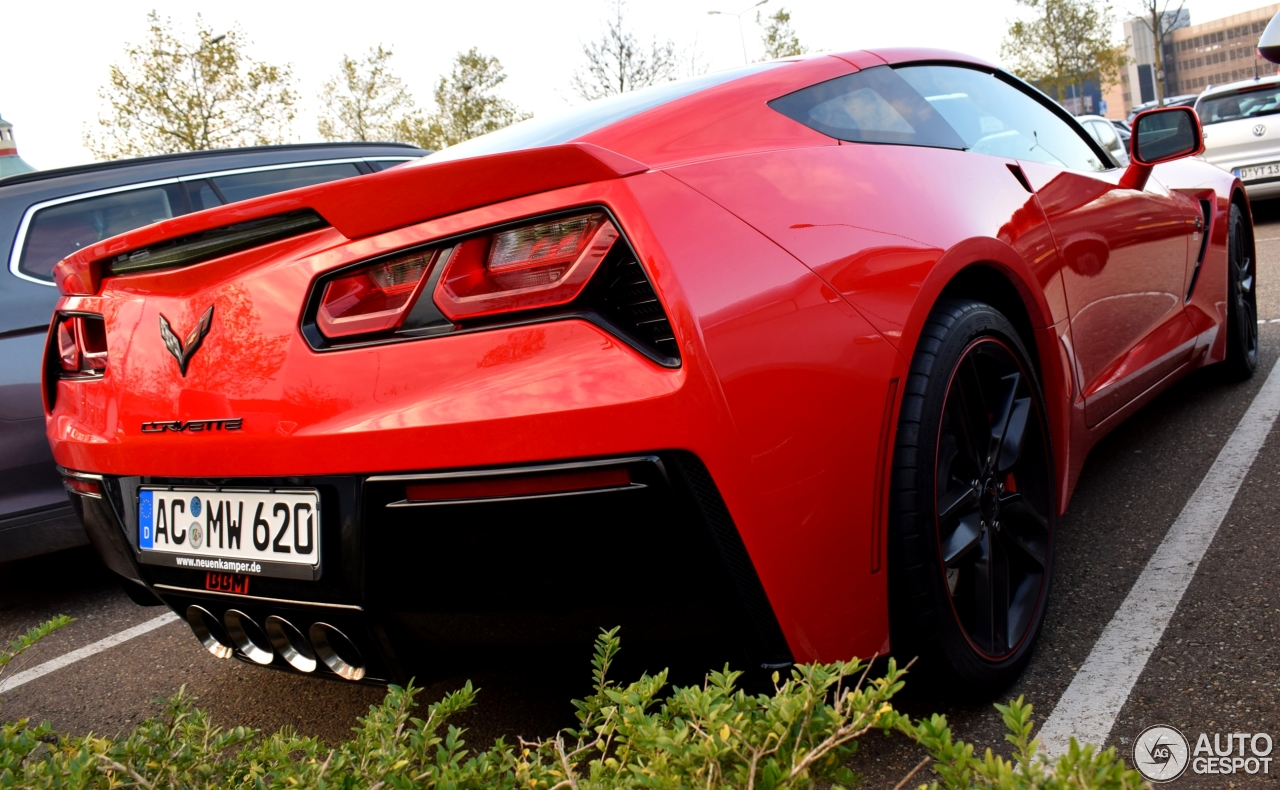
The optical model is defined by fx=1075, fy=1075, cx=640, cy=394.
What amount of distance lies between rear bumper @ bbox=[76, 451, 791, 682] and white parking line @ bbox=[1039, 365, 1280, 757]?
65cm

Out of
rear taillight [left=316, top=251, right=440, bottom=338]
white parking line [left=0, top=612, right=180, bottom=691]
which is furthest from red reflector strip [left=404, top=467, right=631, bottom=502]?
white parking line [left=0, top=612, right=180, bottom=691]

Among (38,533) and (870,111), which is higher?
(870,111)

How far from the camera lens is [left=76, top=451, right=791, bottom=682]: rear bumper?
1580mm

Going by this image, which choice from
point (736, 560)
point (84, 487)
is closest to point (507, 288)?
point (736, 560)

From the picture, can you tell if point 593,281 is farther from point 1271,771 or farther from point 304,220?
point 1271,771

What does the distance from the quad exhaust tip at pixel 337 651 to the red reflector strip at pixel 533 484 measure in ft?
1.26

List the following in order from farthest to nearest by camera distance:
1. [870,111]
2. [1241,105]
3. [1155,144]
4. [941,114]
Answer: [1241,105] < [1155,144] < [941,114] < [870,111]

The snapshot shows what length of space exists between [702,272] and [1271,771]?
1.18 meters

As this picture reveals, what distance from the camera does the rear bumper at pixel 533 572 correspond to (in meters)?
1.58

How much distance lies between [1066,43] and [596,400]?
55.2 metres

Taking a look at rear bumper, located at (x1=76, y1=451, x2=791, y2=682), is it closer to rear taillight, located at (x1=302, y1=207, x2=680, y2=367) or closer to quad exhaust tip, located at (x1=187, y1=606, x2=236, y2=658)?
rear taillight, located at (x1=302, y1=207, x2=680, y2=367)

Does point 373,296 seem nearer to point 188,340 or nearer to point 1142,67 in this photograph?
point 188,340

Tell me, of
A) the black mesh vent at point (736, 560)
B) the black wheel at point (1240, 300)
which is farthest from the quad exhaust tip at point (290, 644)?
the black wheel at point (1240, 300)

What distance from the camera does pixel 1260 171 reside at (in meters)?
11.0
